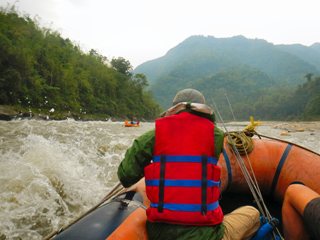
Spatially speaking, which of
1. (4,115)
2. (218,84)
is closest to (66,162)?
(4,115)

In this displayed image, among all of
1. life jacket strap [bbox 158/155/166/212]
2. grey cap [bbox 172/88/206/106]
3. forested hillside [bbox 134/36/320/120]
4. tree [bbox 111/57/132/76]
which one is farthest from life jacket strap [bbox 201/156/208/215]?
tree [bbox 111/57/132/76]

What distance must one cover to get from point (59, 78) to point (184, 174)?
3502 cm

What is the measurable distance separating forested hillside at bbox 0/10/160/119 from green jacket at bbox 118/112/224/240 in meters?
21.8

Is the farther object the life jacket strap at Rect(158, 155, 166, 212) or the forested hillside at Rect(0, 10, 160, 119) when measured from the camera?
the forested hillside at Rect(0, 10, 160, 119)

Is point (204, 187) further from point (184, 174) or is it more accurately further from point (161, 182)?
point (161, 182)

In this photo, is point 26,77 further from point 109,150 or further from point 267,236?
point 267,236

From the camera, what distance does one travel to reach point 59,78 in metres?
34.1

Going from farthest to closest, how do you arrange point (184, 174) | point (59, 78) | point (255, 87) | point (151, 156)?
point (255, 87) → point (59, 78) → point (151, 156) → point (184, 174)

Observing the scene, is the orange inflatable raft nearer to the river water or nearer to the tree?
the river water

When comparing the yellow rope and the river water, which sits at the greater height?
the yellow rope

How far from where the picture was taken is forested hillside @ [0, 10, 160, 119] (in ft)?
77.8

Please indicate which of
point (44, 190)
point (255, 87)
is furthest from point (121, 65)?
point (255, 87)

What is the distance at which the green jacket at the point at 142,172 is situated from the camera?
5.22 ft

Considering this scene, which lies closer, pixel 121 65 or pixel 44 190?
pixel 44 190
